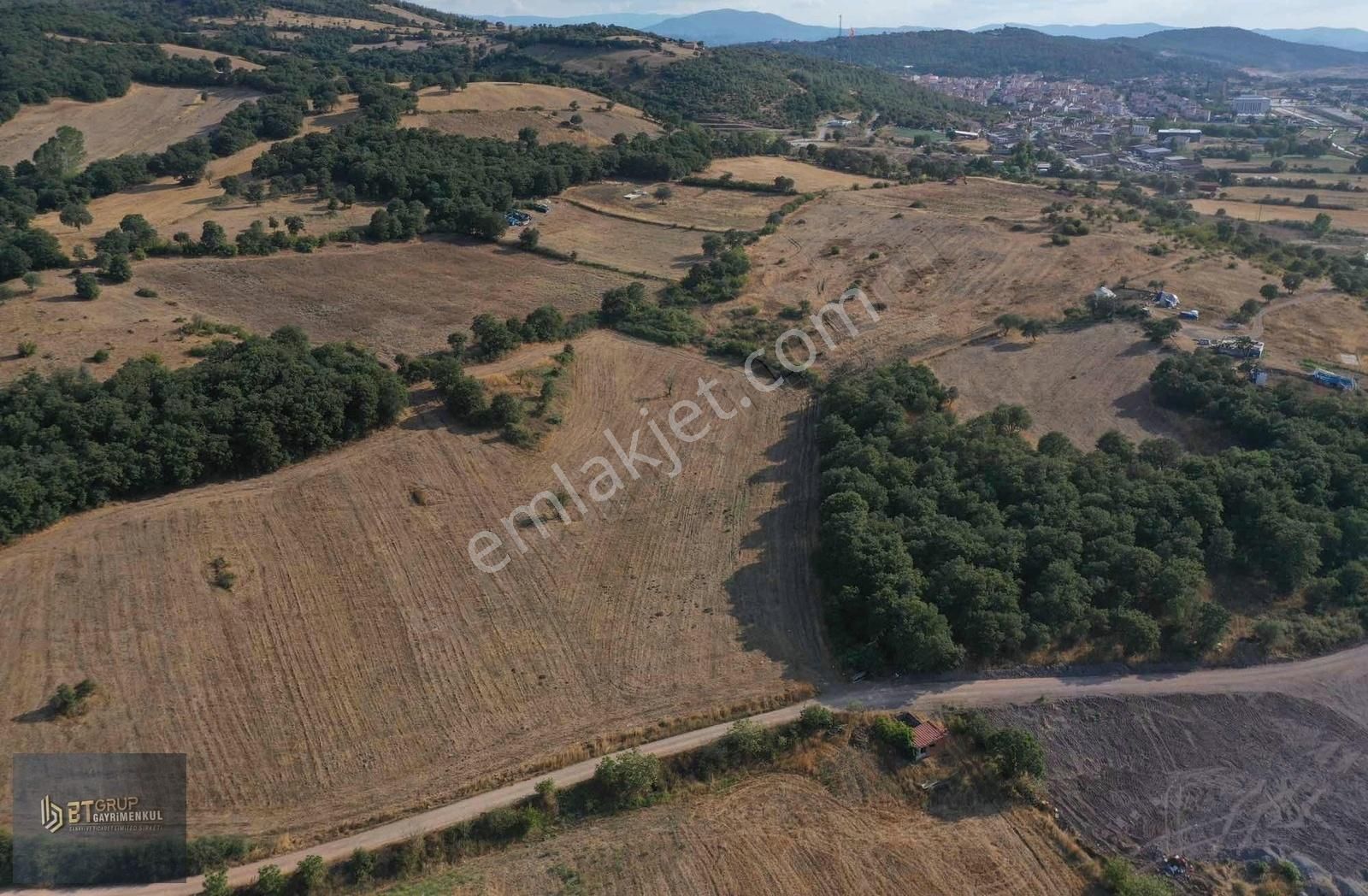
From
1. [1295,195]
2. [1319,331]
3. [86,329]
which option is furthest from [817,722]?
[1295,195]

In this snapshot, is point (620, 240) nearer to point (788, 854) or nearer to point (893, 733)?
point (893, 733)

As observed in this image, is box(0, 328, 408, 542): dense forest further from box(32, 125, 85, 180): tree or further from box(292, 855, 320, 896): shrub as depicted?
box(32, 125, 85, 180): tree

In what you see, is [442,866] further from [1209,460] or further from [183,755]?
[1209,460]

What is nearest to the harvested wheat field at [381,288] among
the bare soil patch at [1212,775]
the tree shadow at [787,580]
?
the tree shadow at [787,580]

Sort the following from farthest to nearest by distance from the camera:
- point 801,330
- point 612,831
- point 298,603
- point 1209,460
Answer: point 801,330 → point 1209,460 → point 298,603 → point 612,831

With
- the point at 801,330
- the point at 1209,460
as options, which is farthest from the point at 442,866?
the point at 801,330

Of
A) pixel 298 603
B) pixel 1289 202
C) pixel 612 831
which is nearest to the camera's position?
pixel 612 831

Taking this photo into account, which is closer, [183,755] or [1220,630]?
[183,755]
